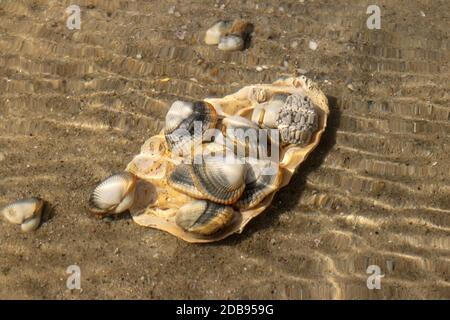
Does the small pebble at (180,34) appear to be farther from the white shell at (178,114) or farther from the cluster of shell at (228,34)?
the white shell at (178,114)

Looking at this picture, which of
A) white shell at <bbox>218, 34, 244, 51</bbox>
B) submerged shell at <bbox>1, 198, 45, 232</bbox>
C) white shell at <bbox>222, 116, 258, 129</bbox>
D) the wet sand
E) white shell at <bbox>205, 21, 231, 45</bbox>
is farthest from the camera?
white shell at <bbox>205, 21, 231, 45</bbox>

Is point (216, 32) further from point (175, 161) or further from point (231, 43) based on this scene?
point (175, 161)

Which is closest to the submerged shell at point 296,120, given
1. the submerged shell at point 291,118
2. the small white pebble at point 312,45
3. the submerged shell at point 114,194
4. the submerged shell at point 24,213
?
the submerged shell at point 291,118

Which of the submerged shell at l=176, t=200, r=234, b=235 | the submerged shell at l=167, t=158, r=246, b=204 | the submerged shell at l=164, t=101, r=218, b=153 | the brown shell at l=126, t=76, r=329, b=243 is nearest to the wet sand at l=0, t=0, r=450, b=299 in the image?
the brown shell at l=126, t=76, r=329, b=243

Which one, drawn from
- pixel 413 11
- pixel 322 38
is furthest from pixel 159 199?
pixel 413 11

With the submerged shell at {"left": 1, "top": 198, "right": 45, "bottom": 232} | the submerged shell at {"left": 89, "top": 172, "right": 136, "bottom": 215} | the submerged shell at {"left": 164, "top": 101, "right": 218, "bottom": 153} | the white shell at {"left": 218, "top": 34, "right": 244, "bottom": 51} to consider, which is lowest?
the submerged shell at {"left": 1, "top": 198, "right": 45, "bottom": 232}

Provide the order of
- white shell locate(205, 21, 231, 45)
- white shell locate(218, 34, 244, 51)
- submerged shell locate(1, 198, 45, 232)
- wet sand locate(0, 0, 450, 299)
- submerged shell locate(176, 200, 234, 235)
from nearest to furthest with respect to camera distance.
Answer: submerged shell locate(176, 200, 234, 235) < wet sand locate(0, 0, 450, 299) < submerged shell locate(1, 198, 45, 232) < white shell locate(218, 34, 244, 51) < white shell locate(205, 21, 231, 45)

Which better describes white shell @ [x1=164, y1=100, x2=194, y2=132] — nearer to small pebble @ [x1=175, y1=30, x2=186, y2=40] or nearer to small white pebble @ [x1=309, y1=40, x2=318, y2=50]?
small pebble @ [x1=175, y1=30, x2=186, y2=40]

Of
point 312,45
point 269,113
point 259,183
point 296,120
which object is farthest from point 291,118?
point 312,45

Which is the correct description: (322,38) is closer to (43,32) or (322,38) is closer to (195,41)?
(195,41)

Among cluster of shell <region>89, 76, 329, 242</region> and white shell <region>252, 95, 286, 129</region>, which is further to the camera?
white shell <region>252, 95, 286, 129</region>
